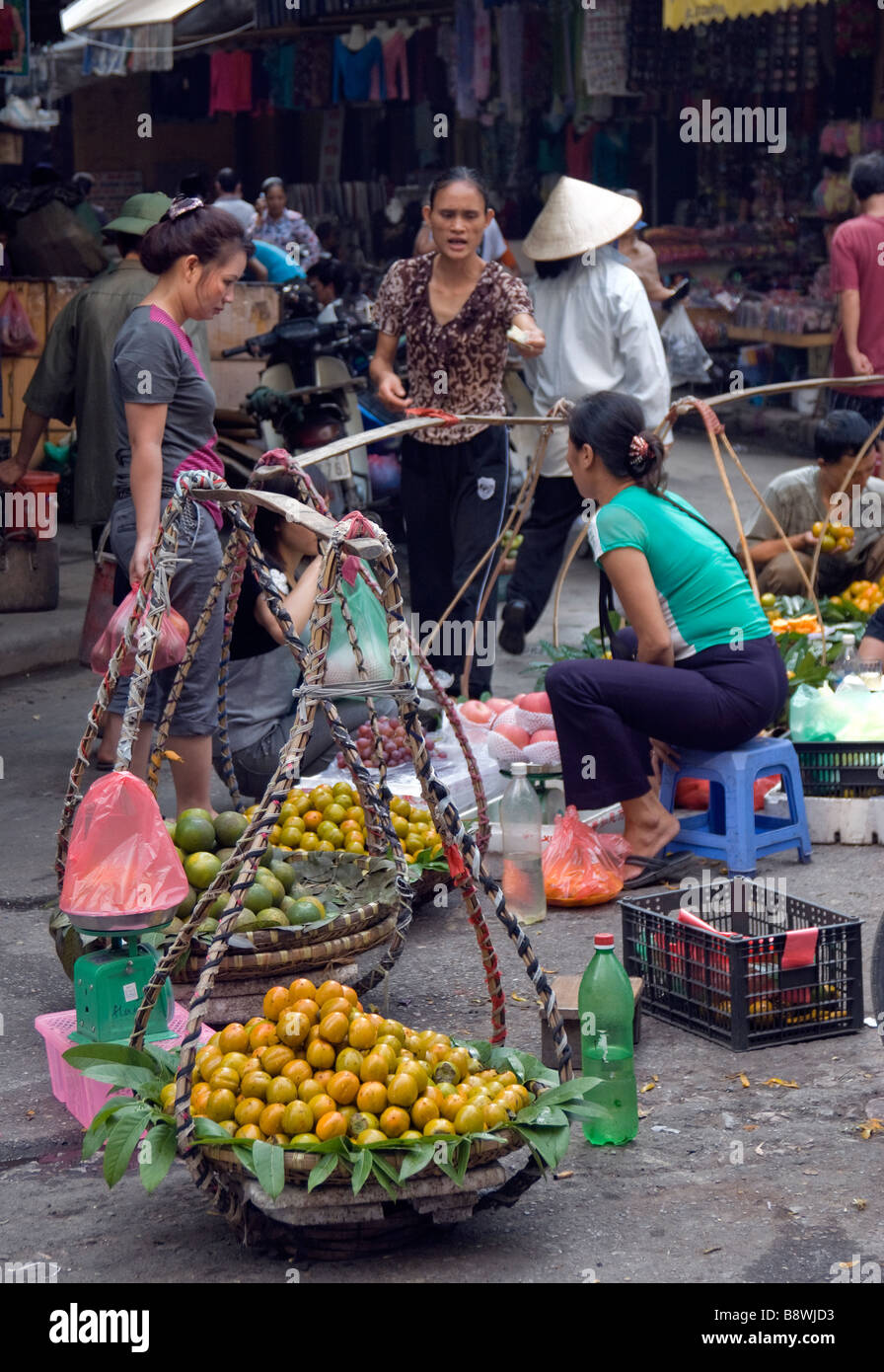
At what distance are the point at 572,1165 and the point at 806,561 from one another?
172 inches

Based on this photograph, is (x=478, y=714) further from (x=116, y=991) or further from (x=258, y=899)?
(x=116, y=991)

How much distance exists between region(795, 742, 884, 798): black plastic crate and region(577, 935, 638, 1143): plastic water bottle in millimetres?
2211

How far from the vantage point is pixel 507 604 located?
7.77 metres

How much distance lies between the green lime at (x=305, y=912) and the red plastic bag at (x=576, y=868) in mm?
1188

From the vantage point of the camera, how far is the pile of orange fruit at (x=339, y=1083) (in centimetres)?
282

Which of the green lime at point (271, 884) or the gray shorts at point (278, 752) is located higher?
the green lime at point (271, 884)

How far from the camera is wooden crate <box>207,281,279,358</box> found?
392 inches

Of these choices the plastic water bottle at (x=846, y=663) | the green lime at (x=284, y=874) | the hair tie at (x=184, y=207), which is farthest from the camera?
the plastic water bottle at (x=846, y=663)

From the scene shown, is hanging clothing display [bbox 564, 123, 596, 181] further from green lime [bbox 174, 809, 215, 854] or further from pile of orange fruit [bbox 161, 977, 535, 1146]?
pile of orange fruit [bbox 161, 977, 535, 1146]

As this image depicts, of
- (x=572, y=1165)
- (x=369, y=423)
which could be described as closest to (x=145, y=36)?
(x=369, y=423)

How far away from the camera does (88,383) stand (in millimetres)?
6578

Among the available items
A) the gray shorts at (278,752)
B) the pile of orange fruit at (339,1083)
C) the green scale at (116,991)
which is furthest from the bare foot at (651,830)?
the pile of orange fruit at (339,1083)

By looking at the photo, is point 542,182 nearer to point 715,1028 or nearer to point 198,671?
point 198,671

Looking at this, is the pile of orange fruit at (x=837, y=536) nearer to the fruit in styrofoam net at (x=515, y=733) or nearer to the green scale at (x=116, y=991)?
the fruit in styrofoam net at (x=515, y=733)
